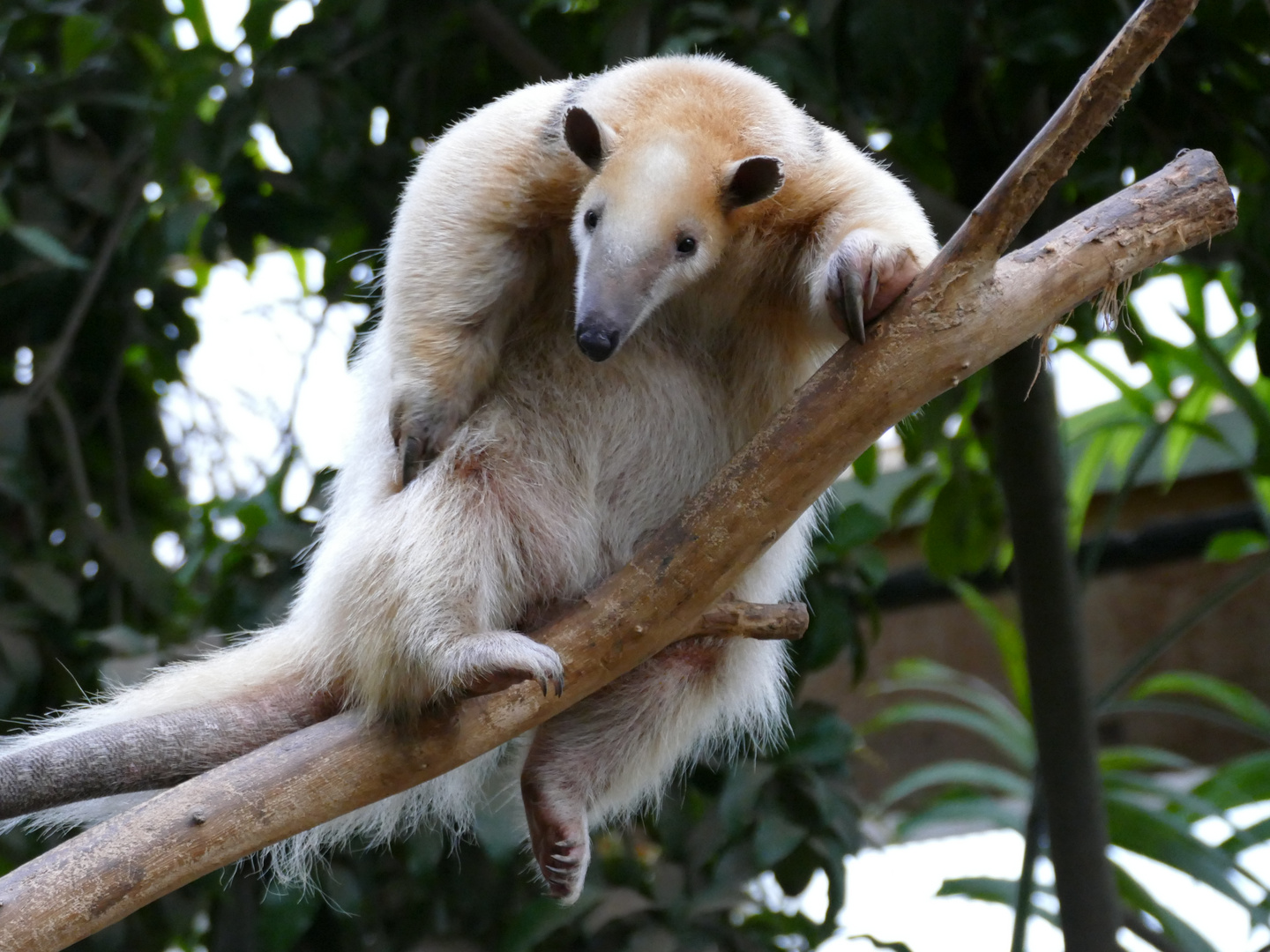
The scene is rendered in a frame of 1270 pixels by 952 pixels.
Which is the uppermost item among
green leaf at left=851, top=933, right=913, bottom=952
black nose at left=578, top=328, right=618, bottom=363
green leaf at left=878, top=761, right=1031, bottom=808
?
black nose at left=578, top=328, right=618, bottom=363

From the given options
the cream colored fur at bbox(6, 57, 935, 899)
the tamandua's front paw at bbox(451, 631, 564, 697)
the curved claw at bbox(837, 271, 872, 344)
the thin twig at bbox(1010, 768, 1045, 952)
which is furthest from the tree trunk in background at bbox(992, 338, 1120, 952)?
the tamandua's front paw at bbox(451, 631, 564, 697)

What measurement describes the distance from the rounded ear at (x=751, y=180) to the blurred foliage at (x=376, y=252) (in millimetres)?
684

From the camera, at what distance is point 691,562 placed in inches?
71.6

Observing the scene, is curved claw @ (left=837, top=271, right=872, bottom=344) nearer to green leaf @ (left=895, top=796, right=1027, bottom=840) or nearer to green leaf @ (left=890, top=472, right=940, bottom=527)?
green leaf @ (left=890, top=472, right=940, bottom=527)

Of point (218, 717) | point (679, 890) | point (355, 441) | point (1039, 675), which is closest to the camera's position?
point (218, 717)

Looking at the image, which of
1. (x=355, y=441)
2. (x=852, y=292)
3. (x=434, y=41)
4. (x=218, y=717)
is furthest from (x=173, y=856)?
(x=434, y=41)

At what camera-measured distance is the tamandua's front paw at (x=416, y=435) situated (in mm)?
2037

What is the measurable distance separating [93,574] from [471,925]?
1422 millimetres

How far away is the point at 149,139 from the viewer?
10.5 feet

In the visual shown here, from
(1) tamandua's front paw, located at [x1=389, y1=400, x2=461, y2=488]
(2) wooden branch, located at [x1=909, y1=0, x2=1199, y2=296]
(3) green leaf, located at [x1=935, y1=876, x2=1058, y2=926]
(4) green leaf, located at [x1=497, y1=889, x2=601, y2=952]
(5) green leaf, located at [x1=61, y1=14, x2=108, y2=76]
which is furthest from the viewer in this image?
(3) green leaf, located at [x1=935, y1=876, x2=1058, y2=926]

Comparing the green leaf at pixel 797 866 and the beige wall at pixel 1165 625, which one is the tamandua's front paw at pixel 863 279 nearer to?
the green leaf at pixel 797 866

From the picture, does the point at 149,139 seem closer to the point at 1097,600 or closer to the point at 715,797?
the point at 715,797

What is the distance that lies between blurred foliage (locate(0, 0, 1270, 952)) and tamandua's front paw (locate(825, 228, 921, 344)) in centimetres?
81

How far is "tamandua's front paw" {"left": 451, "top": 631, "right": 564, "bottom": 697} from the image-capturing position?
1.76 meters
